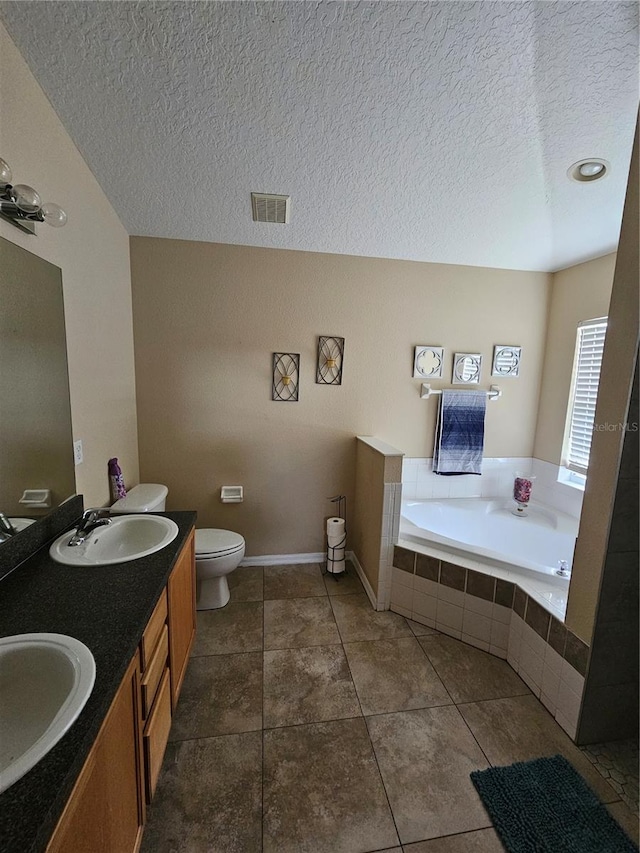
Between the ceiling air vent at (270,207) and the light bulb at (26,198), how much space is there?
1.07 metres

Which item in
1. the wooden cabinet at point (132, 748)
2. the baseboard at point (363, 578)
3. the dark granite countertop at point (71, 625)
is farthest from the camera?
the baseboard at point (363, 578)

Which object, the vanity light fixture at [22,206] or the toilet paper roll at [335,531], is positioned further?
the toilet paper roll at [335,531]

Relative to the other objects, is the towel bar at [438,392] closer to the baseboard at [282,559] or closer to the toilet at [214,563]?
the baseboard at [282,559]

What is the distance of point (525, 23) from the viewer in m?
1.02

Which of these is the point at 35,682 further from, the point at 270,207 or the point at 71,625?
the point at 270,207

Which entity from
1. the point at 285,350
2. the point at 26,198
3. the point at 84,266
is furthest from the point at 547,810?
the point at 84,266

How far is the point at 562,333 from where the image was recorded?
108 inches

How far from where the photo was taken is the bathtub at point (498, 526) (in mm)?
2465

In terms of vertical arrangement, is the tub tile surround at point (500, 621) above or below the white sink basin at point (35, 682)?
below

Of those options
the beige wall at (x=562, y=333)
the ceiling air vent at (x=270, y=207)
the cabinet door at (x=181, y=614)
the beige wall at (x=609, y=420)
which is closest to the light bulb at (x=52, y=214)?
the ceiling air vent at (x=270, y=207)

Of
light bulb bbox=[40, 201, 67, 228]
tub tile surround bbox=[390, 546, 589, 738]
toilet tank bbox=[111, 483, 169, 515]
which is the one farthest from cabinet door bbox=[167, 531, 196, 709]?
light bulb bbox=[40, 201, 67, 228]

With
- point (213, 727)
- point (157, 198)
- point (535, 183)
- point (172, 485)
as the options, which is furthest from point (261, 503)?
point (535, 183)

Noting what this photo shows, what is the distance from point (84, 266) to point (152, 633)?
1716 millimetres

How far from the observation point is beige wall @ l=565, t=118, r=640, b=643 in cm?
124
